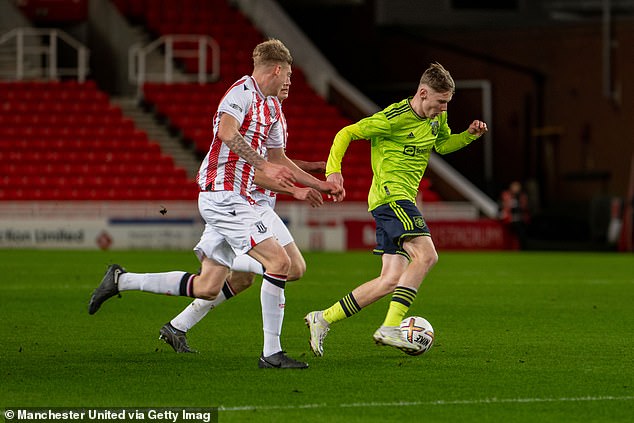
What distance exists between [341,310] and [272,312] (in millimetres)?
1073

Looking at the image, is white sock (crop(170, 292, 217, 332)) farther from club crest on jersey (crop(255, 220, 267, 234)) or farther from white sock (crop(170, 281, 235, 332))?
club crest on jersey (crop(255, 220, 267, 234))

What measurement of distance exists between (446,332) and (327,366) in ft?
8.43

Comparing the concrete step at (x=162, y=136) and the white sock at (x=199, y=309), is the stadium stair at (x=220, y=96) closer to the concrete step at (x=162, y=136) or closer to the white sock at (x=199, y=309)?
the concrete step at (x=162, y=136)

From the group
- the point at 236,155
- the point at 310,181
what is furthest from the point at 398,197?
the point at 236,155

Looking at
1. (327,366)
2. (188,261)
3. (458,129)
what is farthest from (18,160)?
(327,366)

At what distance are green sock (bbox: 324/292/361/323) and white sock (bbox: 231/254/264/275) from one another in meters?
0.61

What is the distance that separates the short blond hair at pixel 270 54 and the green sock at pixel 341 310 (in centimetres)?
182

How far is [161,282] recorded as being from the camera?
346 inches

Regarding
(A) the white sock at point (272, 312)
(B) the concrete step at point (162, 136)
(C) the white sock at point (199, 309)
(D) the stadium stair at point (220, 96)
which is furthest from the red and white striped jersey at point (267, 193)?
(B) the concrete step at point (162, 136)

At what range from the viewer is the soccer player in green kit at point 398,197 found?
904 cm

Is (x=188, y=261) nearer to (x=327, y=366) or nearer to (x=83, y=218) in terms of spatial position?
(x=83, y=218)

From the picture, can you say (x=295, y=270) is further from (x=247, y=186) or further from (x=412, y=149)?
(x=412, y=149)

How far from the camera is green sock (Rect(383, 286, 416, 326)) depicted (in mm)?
9047

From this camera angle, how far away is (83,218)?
26.5 meters
